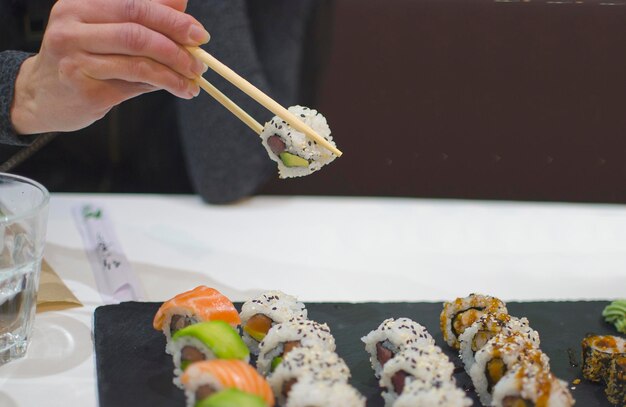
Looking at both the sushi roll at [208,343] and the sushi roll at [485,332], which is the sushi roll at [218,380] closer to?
the sushi roll at [208,343]

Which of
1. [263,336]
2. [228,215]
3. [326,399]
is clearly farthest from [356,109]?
[326,399]

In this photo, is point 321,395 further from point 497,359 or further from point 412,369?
point 497,359

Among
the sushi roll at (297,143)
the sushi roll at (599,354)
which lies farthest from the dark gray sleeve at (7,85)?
the sushi roll at (599,354)

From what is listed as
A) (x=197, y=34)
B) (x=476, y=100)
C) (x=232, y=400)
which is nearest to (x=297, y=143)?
(x=197, y=34)

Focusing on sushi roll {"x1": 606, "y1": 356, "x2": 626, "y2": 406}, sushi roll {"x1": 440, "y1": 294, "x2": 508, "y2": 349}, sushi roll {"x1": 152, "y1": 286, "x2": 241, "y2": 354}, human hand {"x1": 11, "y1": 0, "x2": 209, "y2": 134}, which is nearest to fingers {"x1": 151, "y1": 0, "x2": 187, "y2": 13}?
human hand {"x1": 11, "y1": 0, "x2": 209, "y2": 134}

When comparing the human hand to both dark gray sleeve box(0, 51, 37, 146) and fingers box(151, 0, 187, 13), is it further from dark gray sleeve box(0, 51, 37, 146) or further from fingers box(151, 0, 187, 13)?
dark gray sleeve box(0, 51, 37, 146)

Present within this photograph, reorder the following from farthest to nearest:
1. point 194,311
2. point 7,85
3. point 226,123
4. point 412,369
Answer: point 226,123 → point 7,85 → point 194,311 → point 412,369
